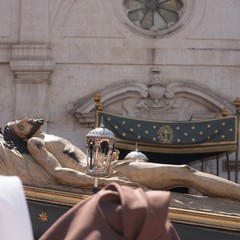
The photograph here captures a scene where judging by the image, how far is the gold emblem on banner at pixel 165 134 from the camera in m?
16.5

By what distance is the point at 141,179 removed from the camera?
9.52m

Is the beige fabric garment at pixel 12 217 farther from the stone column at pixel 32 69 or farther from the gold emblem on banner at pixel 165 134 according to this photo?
the stone column at pixel 32 69

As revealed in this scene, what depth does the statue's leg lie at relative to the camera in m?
9.55

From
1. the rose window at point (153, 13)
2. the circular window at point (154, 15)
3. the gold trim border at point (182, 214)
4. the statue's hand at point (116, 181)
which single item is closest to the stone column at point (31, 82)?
the circular window at point (154, 15)

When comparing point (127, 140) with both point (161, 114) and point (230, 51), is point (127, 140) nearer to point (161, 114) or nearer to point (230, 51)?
point (161, 114)

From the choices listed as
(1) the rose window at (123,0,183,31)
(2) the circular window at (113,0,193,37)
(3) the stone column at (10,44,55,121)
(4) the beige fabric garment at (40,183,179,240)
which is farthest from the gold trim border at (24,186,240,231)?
(1) the rose window at (123,0,183,31)

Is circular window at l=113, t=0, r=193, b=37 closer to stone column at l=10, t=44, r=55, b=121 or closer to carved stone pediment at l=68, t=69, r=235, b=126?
A: carved stone pediment at l=68, t=69, r=235, b=126

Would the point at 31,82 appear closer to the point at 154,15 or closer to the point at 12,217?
the point at 154,15

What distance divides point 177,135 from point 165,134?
9.6 inches

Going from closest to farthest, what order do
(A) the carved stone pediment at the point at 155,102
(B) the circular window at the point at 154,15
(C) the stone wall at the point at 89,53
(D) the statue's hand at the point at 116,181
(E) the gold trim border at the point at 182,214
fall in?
(E) the gold trim border at the point at 182,214, (D) the statue's hand at the point at 116,181, (A) the carved stone pediment at the point at 155,102, (C) the stone wall at the point at 89,53, (B) the circular window at the point at 154,15

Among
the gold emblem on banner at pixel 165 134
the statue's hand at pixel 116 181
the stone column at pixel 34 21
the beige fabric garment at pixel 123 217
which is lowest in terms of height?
the gold emblem on banner at pixel 165 134

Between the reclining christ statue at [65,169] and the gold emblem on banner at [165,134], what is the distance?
264 inches

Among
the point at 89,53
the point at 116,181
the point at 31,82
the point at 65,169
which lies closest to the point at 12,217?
the point at 116,181

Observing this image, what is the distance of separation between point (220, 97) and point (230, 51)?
1.10 metres
